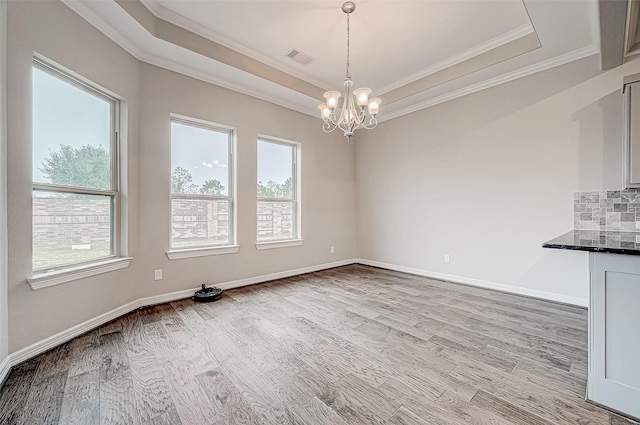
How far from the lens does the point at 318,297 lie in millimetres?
3525

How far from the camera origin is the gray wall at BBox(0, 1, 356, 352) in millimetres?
2012

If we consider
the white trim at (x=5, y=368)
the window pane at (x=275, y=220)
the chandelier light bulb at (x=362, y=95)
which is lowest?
the white trim at (x=5, y=368)

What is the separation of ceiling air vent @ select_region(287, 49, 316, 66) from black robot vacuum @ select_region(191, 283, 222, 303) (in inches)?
130

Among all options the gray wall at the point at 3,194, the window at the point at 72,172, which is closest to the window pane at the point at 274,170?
the window at the point at 72,172

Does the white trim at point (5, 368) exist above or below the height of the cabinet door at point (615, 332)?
below

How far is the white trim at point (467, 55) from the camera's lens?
3.09 meters

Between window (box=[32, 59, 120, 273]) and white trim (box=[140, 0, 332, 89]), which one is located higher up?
white trim (box=[140, 0, 332, 89])

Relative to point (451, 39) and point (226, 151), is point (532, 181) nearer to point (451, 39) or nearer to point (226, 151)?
point (451, 39)

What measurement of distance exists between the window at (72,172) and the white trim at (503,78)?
428 centimetres

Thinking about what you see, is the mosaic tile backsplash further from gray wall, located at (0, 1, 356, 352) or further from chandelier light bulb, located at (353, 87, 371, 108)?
gray wall, located at (0, 1, 356, 352)

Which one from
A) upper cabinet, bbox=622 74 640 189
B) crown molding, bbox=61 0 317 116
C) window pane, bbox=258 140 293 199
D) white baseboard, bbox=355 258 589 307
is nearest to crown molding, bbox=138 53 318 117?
crown molding, bbox=61 0 317 116

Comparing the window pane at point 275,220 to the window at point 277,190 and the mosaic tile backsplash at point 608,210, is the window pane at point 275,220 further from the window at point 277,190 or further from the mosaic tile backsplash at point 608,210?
the mosaic tile backsplash at point 608,210

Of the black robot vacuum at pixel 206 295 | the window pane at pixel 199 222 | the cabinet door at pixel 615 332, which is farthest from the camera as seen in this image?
the window pane at pixel 199 222

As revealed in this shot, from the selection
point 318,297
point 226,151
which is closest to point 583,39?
point 318,297
